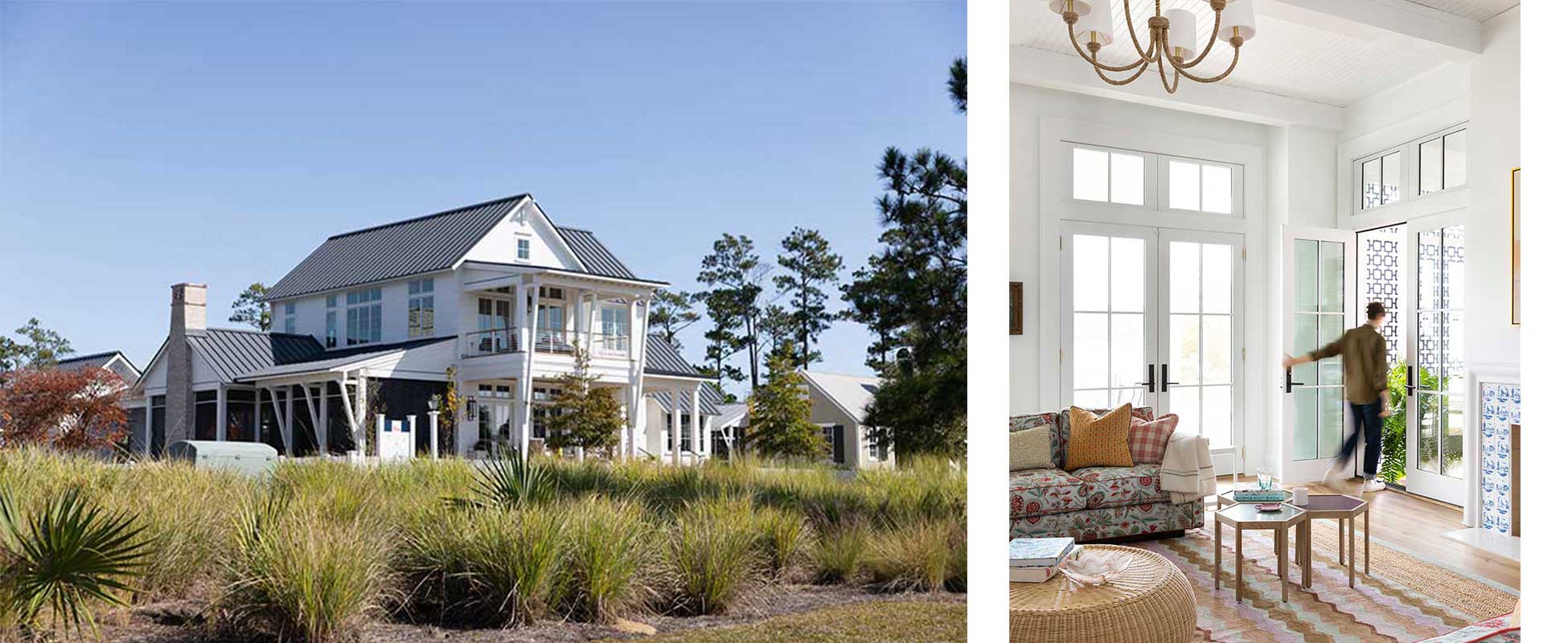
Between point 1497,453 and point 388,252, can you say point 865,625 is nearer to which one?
point 388,252

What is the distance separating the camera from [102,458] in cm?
208

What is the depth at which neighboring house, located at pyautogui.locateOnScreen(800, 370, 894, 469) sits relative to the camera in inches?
91.5

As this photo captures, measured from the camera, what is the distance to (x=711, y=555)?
2217 mm

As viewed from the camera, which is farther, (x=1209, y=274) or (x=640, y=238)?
(x=1209, y=274)

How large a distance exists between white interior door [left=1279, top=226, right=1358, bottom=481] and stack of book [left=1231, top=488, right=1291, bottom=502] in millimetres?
2957

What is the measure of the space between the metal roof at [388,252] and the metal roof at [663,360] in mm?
482

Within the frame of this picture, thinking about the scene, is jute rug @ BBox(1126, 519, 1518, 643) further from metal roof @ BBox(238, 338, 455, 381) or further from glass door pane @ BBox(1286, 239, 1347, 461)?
metal roof @ BBox(238, 338, 455, 381)

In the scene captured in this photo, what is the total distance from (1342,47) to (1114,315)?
2193 mm

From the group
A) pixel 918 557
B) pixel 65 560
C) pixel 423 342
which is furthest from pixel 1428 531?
pixel 65 560

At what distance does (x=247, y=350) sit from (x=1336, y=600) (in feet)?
13.6

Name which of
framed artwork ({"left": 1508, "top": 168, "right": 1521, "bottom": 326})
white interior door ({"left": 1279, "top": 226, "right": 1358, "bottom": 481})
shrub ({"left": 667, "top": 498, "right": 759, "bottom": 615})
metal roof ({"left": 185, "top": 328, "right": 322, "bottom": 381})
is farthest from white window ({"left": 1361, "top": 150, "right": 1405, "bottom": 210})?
metal roof ({"left": 185, "top": 328, "right": 322, "bottom": 381})

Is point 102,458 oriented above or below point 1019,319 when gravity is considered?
below
